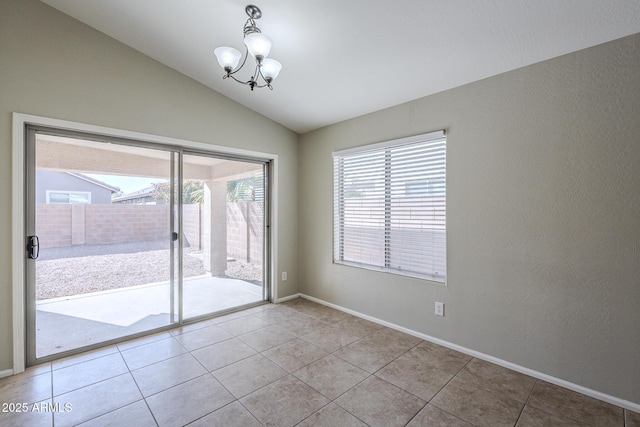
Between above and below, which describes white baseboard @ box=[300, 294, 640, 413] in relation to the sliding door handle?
below

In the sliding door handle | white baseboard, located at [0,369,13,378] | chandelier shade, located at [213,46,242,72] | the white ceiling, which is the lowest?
white baseboard, located at [0,369,13,378]

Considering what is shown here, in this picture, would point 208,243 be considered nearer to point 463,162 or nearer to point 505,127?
point 463,162

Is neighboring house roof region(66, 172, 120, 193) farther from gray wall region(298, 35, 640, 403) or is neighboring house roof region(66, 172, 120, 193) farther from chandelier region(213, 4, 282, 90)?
gray wall region(298, 35, 640, 403)

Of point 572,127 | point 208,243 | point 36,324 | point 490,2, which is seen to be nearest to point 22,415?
point 36,324

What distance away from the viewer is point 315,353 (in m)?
2.66

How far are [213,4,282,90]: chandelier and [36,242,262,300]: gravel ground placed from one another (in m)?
2.09

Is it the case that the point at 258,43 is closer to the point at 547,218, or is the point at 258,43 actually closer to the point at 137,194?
the point at 137,194

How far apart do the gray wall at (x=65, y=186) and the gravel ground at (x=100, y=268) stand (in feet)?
1.54

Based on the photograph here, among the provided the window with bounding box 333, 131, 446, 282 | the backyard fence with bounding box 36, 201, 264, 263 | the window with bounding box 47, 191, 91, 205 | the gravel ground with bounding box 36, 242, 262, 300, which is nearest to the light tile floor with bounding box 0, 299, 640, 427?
the gravel ground with bounding box 36, 242, 262, 300

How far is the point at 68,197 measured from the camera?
104 inches

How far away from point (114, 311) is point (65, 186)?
4.24ft

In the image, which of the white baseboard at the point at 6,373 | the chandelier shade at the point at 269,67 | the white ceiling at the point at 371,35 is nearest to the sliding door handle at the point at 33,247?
the white baseboard at the point at 6,373

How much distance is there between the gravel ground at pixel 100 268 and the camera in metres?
2.56

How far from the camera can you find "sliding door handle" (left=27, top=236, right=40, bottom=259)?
7.98ft
